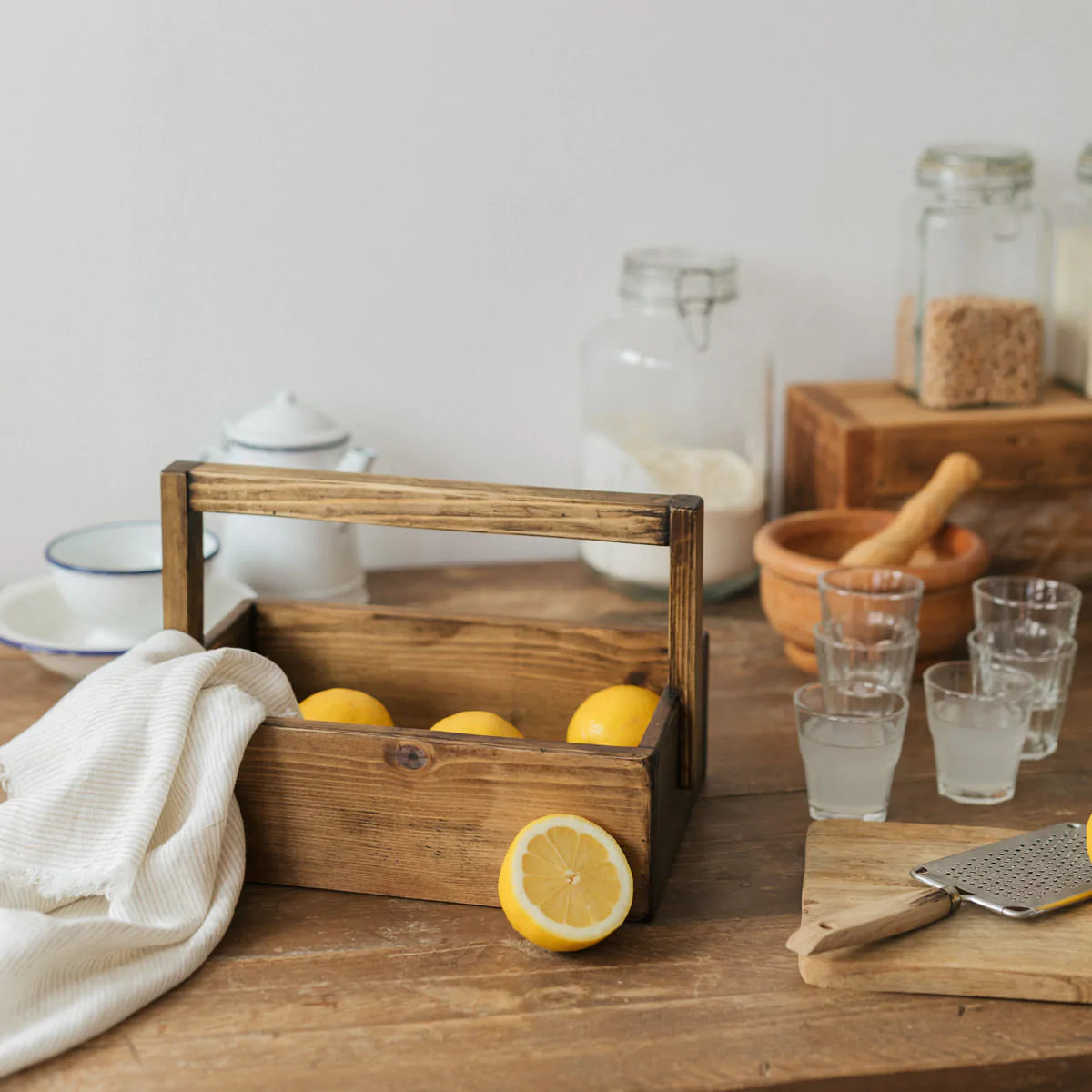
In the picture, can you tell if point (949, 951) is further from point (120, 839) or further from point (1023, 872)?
point (120, 839)

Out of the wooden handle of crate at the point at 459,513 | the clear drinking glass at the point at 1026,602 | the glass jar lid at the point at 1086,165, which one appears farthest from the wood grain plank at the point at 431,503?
the glass jar lid at the point at 1086,165

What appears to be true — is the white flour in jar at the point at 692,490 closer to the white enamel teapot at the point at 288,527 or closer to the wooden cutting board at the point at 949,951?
the white enamel teapot at the point at 288,527

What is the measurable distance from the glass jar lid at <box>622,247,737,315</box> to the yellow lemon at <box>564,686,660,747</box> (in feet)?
1.83

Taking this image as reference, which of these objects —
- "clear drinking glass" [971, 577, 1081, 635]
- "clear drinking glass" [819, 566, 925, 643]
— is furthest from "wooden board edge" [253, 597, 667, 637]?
"clear drinking glass" [971, 577, 1081, 635]

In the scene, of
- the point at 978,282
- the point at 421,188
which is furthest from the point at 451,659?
the point at 978,282

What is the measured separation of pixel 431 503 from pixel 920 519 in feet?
1.76

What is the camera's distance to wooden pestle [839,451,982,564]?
1168 mm

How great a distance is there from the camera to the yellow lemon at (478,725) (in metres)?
0.85

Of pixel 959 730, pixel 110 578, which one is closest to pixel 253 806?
pixel 110 578

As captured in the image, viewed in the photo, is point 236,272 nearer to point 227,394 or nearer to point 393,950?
point 227,394

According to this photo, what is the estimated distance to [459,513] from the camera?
2.68ft

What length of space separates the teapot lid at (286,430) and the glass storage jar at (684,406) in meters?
0.27

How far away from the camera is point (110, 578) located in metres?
1.10

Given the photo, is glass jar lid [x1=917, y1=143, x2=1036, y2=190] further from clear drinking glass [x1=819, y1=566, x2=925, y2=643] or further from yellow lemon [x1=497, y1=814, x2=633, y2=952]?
yellow lemon [x1=497, y1=814, x2=633, y2=952]
